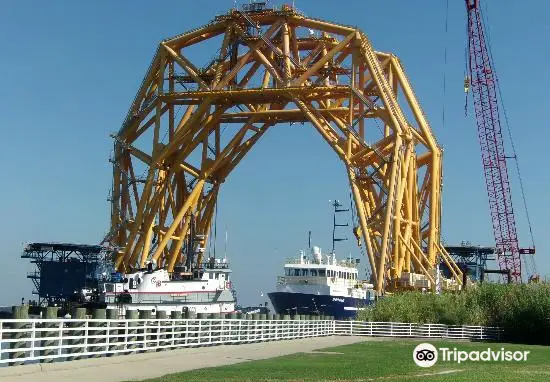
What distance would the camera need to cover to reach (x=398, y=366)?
2719cm

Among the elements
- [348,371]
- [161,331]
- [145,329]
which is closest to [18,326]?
[145,329]

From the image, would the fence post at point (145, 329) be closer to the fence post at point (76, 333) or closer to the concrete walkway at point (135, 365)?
the concrete walkway at point (135, 365)

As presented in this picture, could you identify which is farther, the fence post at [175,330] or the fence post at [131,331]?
the fence post at [175,330]

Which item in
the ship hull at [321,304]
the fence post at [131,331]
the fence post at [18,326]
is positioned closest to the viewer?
the fence post at [18,326]

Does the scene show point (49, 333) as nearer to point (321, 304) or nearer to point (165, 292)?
point (165, 292)

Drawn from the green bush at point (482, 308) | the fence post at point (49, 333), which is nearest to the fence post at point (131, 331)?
the fence post at point (49, 333)

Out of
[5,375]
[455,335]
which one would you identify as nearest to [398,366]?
[5,375]

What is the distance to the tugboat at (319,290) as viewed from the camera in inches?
3292

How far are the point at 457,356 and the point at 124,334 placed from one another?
45.3ft

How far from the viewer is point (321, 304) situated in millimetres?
83625

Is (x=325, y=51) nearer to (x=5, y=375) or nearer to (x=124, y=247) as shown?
(x=124, y=247)

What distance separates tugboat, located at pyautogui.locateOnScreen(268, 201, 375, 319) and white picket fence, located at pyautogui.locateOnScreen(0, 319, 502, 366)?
25581mm

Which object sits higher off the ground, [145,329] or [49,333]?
[145,329]

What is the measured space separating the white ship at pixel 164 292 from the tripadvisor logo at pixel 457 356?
27389 millimetres
